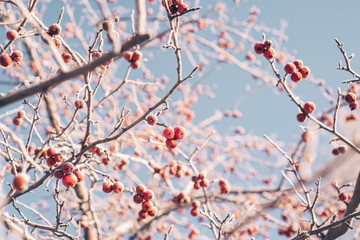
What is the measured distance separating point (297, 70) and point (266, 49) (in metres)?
0.51

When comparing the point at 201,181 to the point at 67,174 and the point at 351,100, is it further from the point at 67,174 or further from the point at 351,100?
the point at 351,100

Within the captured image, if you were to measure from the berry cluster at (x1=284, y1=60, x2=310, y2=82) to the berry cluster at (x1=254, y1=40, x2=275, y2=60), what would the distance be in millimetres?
277

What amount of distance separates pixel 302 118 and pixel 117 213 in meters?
4.74

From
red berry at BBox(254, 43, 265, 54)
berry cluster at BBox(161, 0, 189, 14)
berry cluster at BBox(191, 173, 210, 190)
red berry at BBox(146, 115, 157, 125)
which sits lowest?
red berry at BBox(146, 115, 157, 125)

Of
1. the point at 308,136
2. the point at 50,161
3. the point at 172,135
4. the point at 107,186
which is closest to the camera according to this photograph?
the point at 50,161

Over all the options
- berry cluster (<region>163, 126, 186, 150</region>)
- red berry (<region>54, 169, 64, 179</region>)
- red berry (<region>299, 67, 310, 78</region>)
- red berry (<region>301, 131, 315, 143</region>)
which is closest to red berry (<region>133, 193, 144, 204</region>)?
berry cluster (<region>163, 126, 186, 150</region>)

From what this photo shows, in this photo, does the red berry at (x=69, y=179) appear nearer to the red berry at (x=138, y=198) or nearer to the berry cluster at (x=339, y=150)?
the red berry at (x=138, y=198)

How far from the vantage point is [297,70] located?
3539 millimetres

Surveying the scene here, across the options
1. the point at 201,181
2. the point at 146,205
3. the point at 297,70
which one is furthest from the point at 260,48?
the point at 146,205

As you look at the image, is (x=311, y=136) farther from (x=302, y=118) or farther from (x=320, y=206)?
(x=320, y=206)

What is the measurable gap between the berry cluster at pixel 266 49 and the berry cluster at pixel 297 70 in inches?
10.9

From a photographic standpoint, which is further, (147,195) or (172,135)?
(147,195)

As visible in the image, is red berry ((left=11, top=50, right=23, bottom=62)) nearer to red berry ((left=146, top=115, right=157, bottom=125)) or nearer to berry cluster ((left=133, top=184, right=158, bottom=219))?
red berry ((left=146, top=115, right=157, bottom=125))

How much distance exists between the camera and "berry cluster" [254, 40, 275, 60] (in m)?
3.31
